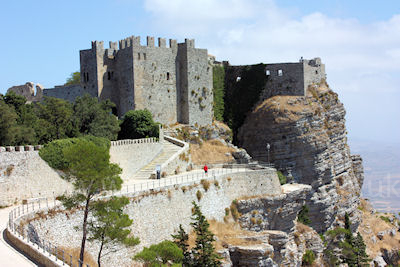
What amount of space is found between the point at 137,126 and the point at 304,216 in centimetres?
1975

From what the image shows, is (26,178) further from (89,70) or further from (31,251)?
(89,70)

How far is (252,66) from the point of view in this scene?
5916cm

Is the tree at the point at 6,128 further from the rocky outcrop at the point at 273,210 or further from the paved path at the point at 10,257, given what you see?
the rocky outcrop at the point at 273,210

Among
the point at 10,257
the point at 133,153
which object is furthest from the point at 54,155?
the point at 10,257

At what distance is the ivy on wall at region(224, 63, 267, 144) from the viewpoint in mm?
58312

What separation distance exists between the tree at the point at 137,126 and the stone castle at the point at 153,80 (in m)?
2.68

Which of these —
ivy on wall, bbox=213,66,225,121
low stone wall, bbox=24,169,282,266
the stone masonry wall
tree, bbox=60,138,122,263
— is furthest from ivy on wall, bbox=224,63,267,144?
tree, bbox=60,138,122,263

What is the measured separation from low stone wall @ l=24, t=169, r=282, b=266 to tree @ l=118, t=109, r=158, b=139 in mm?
9070

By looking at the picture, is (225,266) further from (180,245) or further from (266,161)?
(266,161)

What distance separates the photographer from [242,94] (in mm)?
58969

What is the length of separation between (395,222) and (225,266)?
150 ft

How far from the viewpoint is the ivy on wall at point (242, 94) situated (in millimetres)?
58312

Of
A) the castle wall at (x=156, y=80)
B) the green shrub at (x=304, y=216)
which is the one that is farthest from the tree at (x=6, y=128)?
the green shrub at (x=304, y=216)

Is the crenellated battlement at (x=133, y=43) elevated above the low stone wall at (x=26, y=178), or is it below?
above
